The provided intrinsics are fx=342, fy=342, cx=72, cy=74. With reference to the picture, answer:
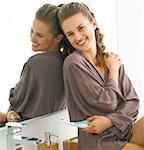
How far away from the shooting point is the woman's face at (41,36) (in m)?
1.04

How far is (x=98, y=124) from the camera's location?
0.95 metres

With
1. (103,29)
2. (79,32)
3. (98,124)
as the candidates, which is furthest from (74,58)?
(103,29)

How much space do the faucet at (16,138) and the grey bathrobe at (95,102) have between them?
141 mm

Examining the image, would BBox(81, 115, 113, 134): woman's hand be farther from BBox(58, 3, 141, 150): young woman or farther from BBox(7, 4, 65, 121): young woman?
BBox(7, 4, 65, 121): young woman

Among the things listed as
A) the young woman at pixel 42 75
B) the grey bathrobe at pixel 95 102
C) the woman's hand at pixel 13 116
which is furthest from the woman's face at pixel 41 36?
the woman's hand at pixel 13 116

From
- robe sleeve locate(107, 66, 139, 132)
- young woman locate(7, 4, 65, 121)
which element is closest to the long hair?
young woman locate(7, 4, 65, 121)

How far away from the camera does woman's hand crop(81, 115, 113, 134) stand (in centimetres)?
95

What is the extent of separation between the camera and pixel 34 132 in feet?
3.25

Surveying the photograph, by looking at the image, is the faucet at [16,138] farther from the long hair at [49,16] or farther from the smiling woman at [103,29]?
the long hair at [49,16]

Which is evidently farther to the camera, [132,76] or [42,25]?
[132,76]

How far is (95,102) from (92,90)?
0.03 metres

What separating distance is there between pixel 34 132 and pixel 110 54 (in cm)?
35

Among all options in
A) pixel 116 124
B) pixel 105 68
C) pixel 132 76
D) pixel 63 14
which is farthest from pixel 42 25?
pixel 132 76

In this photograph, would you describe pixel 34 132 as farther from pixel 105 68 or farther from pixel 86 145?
pixel 105 68
